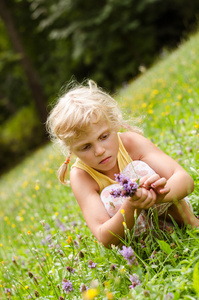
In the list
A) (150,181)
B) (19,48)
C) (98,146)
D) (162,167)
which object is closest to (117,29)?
(19,48)

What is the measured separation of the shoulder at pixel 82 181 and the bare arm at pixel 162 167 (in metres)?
0.37

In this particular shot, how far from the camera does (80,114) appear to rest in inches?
88.4

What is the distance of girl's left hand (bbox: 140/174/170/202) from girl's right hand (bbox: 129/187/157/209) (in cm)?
4

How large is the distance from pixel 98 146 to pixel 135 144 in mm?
452

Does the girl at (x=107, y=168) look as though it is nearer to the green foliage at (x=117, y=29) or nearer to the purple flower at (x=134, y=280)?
the purple flower at (x=134, y=280)

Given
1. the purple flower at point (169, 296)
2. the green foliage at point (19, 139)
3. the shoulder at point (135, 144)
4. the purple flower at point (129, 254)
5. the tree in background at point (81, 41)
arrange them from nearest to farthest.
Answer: the purple flower at point (169, 296) < the purple flower at point (129, 254) < the shoulder at point (135, 144) < the tree in background at point (81, 41) < the green foliage at point (19, 139)

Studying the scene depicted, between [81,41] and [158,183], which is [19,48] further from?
[158,183]

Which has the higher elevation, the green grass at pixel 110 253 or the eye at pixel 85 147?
the eye at pixel 85 147

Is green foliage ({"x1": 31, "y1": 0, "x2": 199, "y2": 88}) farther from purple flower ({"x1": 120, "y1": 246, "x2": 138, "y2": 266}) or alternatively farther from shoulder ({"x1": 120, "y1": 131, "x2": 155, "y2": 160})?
purple flower ({"x1": 120, "y1": 246, "x2": 138, "y2": 266})

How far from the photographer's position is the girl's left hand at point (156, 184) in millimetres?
1884

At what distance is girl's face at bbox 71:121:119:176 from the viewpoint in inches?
88.0

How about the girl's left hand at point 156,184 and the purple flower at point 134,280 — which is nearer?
the purple flower at point 134,280

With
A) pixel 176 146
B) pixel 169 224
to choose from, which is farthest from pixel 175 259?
pixel 176 146

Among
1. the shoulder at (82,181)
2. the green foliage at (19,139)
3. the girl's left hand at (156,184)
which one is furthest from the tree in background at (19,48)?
the girl's left hand at (156,184)
